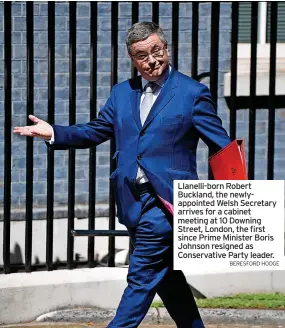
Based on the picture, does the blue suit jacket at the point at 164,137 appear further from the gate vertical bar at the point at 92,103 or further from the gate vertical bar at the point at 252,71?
the gate vertical bar at the point at 252,71

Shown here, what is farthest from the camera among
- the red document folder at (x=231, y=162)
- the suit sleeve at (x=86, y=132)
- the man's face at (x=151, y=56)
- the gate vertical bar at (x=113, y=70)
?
the gate vertical bar at (x=113, y=70)

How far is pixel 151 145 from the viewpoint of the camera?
5.61 metres

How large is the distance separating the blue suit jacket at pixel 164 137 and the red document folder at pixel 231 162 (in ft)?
0.29

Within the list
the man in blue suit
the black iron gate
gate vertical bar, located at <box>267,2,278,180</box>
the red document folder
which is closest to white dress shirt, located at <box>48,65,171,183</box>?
the man in blue suit

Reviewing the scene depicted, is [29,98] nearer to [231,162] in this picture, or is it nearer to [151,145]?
[151,145]

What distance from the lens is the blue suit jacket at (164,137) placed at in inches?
220

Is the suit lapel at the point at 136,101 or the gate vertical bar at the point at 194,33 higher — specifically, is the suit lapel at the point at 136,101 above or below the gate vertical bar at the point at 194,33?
below

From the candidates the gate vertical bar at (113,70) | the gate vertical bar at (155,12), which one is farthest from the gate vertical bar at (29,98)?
the gate vertical bar at (155,12)

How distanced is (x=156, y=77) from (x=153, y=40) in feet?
0.62

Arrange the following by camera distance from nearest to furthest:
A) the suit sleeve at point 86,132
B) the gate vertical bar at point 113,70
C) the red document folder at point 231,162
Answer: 1. the red document folder at point 231,162
2. the suit sleeve at point 86,132
3. the gate vertical bar at point 113,70

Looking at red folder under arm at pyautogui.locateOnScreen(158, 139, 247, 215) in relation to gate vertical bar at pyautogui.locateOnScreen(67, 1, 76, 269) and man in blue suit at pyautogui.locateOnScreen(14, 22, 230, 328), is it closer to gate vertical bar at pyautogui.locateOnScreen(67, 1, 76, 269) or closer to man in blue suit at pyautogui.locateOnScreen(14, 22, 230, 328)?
man in blue suit at pyautogui.locateOnScreen(14, 22, 230, 328)

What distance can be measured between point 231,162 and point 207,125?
9.6 inches

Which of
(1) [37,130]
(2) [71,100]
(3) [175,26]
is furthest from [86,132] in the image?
(3) [175,26]

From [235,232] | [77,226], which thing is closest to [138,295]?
[235,232]
